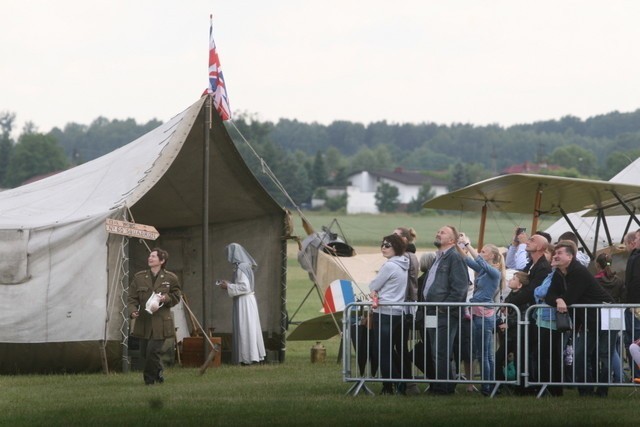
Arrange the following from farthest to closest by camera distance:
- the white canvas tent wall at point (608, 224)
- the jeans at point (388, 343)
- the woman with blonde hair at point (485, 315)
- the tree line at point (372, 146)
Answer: the tree line at point (372, 146), the white canvas tent wall at point (608, 224), the jeans at point (388, 343), the woman with blonde hair at point (485, 315)

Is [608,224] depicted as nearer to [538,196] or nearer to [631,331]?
[538,196]

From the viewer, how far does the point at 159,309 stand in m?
13.6

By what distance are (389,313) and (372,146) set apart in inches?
6964

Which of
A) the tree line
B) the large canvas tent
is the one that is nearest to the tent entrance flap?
the large canvas tent

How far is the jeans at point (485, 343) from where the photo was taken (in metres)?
12.2

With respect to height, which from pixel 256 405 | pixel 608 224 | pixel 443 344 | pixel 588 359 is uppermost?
pixel 608 224

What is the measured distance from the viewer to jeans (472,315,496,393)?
12.2m

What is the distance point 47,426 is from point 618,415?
4.51 m

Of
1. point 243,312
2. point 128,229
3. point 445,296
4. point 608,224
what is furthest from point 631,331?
point 608,224

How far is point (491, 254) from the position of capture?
1303 cm

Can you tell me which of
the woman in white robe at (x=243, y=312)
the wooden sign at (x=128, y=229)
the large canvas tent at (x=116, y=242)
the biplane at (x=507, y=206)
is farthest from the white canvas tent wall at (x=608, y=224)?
the wooden sign at (x=128, y=229)

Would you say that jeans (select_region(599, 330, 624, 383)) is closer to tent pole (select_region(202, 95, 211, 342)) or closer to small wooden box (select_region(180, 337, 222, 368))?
tent pole (select_region(202, 95, 211, 342))

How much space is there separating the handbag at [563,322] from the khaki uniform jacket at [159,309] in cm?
414

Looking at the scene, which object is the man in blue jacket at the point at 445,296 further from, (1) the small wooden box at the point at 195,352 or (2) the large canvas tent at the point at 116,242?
(1) the small wooden box at the point at 195,352
